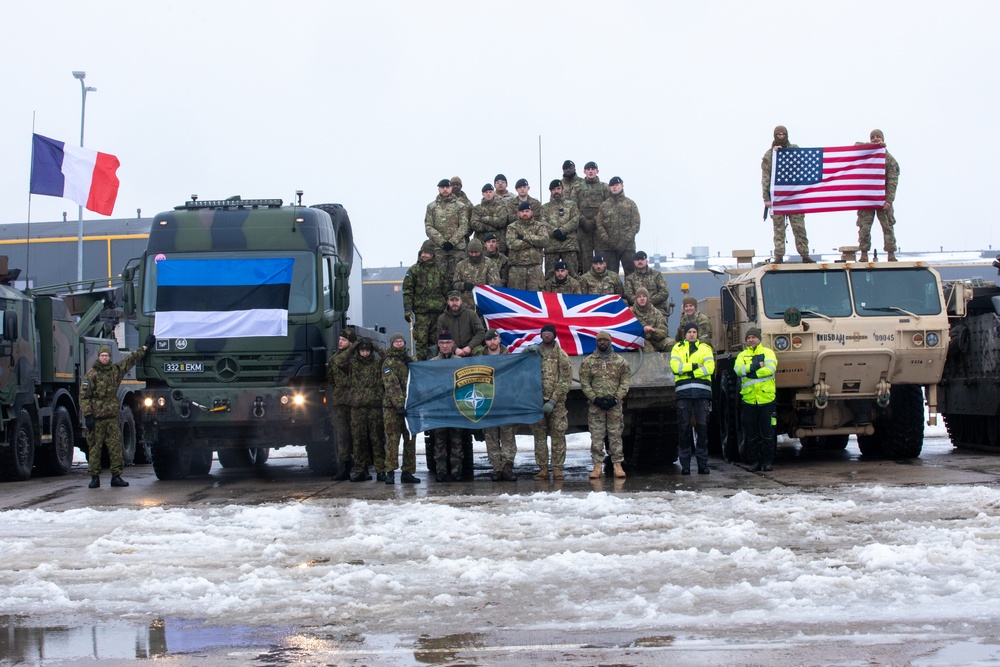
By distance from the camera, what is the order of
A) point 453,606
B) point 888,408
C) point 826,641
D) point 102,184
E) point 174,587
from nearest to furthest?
point 826,641, point 453,606, point 174,587, point 888,408, point 102,184

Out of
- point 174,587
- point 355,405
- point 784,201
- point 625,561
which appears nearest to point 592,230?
point 784,201

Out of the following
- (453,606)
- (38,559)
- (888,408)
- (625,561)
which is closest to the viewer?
(453,606)

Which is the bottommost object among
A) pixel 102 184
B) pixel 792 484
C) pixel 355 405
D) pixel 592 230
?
pixel 792 484

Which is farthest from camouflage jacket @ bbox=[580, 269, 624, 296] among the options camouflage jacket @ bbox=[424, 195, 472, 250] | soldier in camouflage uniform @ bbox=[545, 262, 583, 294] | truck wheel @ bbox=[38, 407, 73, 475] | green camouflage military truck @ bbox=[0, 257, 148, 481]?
truck wheel @ bbox=[38, 407, 73, 475]

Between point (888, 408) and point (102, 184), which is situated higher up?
point (102, 184)

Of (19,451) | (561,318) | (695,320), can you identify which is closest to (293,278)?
(561,318)

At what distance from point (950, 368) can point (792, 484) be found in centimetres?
664

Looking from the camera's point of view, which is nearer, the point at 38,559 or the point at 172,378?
the point at 38,559

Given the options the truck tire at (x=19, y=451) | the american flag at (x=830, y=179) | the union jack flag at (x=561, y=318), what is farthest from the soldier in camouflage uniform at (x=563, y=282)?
the truck tire at (x=19, y=451)

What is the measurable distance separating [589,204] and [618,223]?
567 millimetres

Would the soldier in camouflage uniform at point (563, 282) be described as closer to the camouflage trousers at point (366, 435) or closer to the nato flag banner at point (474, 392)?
the nato flag banner at point (474, 392)

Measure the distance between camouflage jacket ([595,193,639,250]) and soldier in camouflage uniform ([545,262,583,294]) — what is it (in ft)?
3.41

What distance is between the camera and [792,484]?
13.0 metres

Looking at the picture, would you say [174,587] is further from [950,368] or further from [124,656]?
[950,368]
